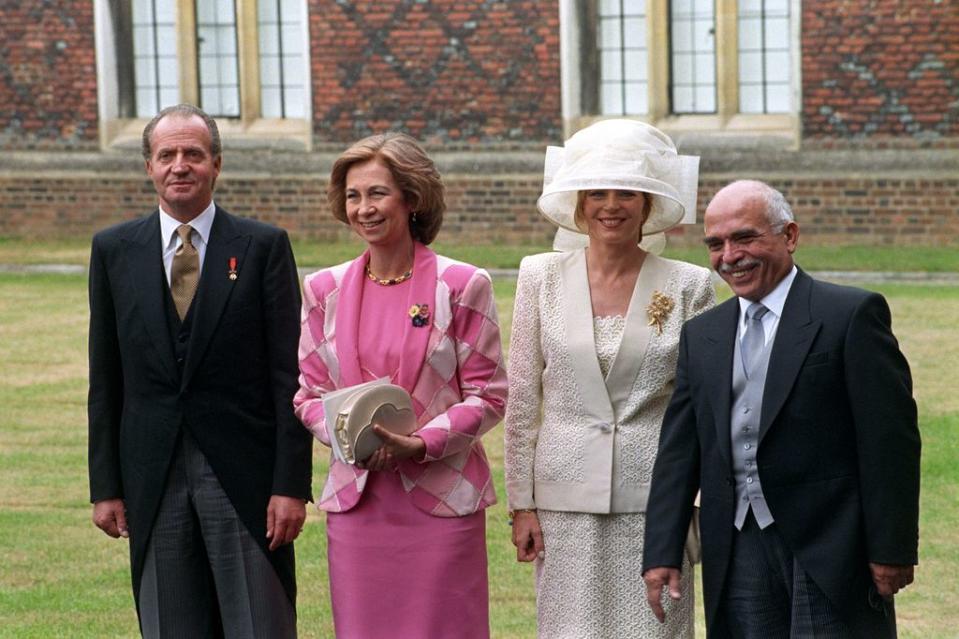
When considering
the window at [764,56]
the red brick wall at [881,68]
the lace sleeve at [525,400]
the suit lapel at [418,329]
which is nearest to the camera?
the suit lapel at [418,329]

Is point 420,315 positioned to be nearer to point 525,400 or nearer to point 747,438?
point 525,400

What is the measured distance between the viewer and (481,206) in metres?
20.0

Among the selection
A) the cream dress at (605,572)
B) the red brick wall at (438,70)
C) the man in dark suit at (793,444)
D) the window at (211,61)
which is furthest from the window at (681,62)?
the man in dark suit at (793,444)

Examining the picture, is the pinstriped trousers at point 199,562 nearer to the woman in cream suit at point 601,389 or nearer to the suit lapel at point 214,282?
the suit lapel at point 214,282

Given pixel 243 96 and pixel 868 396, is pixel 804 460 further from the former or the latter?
pixel 243 96

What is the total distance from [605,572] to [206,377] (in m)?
1.21

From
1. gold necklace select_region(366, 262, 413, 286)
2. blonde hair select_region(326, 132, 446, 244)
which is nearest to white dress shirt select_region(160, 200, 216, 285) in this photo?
blonde hair select_region(326, 132, 446, 244)

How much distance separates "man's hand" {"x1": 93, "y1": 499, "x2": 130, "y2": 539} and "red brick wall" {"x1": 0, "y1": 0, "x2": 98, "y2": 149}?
55.8ft

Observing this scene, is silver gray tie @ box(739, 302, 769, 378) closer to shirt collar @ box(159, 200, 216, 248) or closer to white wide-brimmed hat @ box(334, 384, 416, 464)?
white wide-brimmed hat @ box(334, 384, 416, 464)

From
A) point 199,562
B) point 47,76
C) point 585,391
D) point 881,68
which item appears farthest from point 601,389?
point 47,76

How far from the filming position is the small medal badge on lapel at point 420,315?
4629mm

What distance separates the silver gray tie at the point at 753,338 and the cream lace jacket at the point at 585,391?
40cm

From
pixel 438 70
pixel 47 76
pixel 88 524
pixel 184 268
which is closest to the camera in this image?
pixel 184 268

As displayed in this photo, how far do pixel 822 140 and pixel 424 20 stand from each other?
15.5 ft
